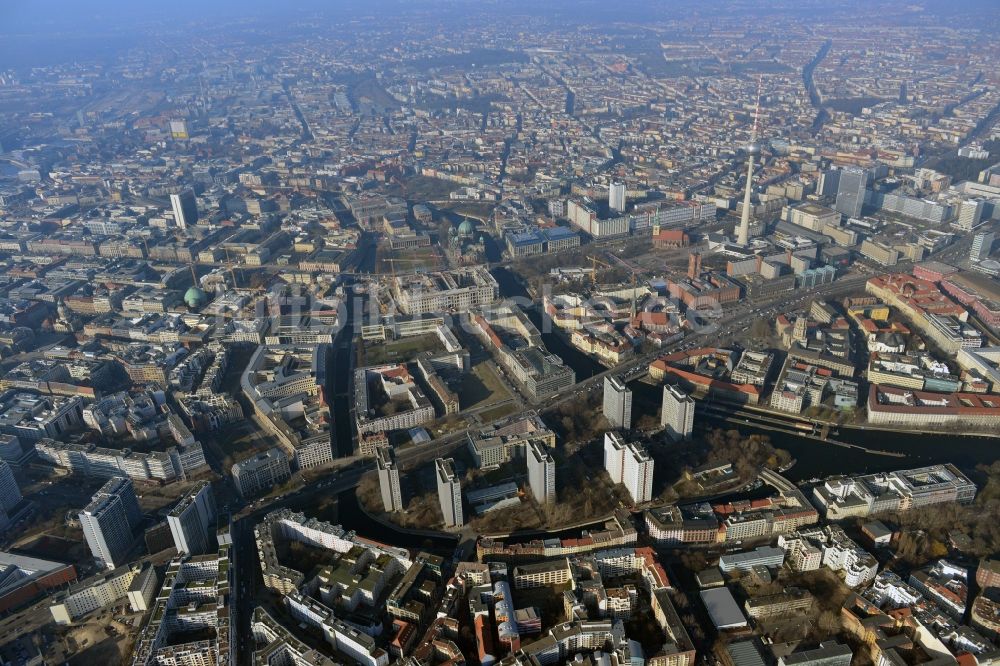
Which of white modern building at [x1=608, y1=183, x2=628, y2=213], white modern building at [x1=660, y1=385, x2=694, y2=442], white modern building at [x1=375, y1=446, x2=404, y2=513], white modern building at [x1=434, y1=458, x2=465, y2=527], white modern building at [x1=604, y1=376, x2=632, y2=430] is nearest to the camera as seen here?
white modern building at [x1=434, y1=458, x2=465, y2=527]

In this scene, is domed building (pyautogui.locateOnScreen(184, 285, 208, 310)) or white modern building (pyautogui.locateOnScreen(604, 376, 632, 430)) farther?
domed building (pyautogui.locateOnScreen(184, 285, 208, 310))

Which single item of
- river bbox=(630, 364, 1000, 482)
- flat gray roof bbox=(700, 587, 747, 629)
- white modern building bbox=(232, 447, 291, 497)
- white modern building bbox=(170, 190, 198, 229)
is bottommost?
river bbox=(630, 364, 1000, 482)

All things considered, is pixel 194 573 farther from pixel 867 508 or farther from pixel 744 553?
pixel 867 508

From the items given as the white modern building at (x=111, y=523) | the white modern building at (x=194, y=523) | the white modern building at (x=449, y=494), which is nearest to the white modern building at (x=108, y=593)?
the white modern building at (x=194, y=523)

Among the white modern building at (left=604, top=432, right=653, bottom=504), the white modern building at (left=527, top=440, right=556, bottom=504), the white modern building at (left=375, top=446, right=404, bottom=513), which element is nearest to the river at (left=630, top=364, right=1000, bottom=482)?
the white modern building at (left=604, top=432, right=653, bottom=504)

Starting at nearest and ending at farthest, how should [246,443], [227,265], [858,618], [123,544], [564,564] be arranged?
[858,618]
[564,564]
[123,544]
[246,443]
[227,265]

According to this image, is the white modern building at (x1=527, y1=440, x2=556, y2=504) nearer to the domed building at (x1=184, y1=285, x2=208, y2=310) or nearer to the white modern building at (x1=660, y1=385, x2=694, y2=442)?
the white modern building at (x1=660, y1=385, x2=694, y2=442)

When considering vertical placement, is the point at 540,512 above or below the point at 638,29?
below

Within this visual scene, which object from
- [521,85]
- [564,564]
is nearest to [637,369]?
[564,564]

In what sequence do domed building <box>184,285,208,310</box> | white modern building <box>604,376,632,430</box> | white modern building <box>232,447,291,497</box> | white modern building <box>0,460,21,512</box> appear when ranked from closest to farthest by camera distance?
white modern building <box>0,460,21,512</box>, white modern building <box>232,447,291,497</box>, white modern building <box>604,376,632,430</box>, domed building <box>184,285,208,310</box>

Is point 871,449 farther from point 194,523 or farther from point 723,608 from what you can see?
point 194,523
